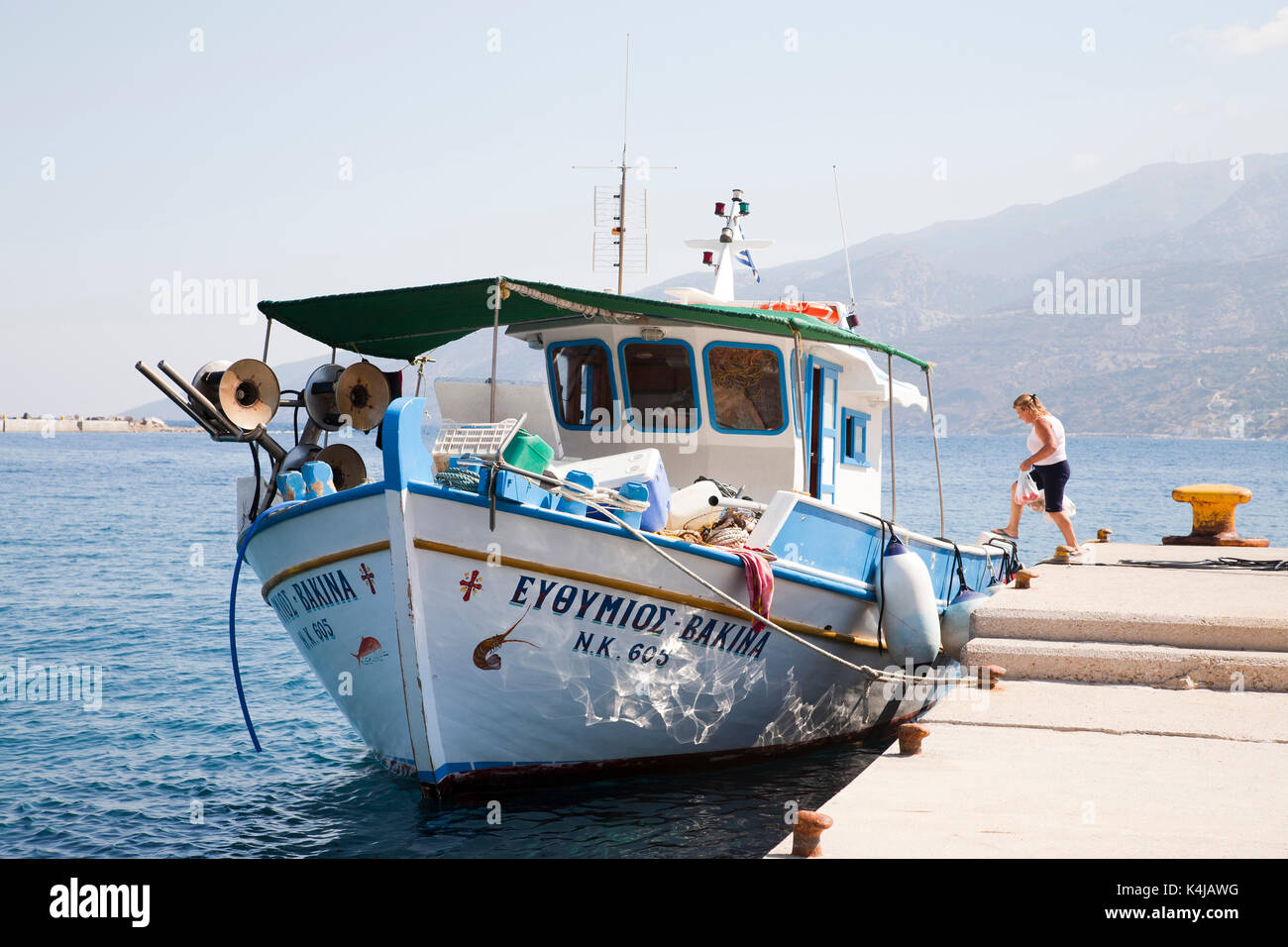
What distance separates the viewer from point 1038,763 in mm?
5496

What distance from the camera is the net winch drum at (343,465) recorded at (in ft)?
26.9

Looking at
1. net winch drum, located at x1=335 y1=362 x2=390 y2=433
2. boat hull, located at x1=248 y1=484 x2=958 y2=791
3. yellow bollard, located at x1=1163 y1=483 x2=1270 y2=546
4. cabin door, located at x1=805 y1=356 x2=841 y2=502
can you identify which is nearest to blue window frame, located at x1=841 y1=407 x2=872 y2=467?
cabin door, located at x1=805 y1=356 x2=841 y2=502

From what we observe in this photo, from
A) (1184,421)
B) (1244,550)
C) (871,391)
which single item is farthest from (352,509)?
(1184,421)

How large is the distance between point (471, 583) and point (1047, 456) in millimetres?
7180

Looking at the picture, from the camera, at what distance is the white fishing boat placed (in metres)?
6.79

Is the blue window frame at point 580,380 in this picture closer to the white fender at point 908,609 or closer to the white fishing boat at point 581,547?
the white fishing boat at point 581,547

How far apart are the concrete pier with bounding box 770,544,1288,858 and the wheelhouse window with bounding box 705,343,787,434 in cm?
242

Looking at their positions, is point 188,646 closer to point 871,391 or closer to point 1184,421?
point 871,391

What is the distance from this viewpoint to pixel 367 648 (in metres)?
7.23

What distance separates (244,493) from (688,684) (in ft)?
12.4

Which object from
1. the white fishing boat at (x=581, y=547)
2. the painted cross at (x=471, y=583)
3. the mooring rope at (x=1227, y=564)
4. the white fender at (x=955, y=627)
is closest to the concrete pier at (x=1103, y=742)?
the white fender at (x=955, y=627)
